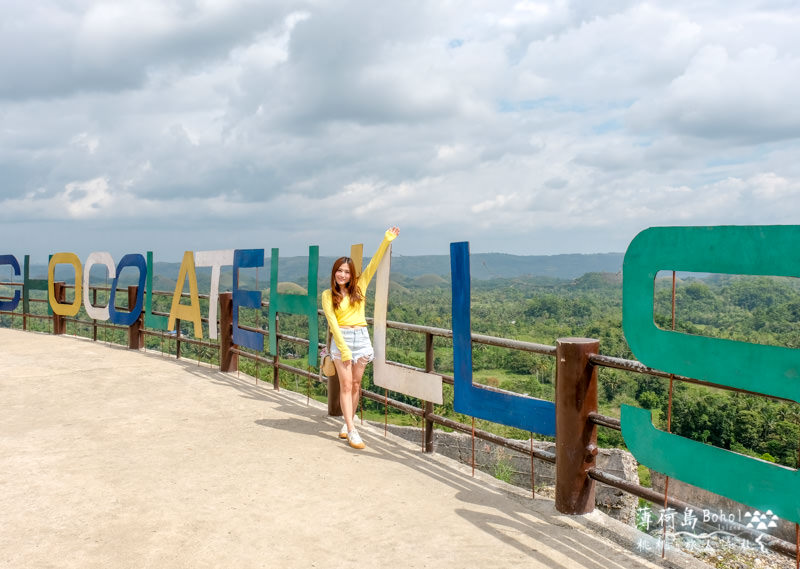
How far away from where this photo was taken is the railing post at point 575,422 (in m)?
3.38

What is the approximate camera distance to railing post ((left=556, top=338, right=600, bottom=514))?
3.38m

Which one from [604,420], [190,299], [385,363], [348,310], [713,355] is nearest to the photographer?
[713,355]

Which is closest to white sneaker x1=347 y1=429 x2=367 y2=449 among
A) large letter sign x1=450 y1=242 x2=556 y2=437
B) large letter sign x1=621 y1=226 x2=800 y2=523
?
large letter sign x1=450 y1=242 x2=556 y2=437

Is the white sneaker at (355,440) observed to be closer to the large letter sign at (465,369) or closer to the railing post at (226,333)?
the large letter sign at (465,369)

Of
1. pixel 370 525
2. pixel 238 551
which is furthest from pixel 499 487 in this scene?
pixel 238 551

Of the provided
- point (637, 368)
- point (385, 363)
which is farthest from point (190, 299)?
point (637, 368)

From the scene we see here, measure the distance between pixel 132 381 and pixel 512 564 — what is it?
591 centimetres

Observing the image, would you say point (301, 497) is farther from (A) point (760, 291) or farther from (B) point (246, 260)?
(A) point (760, 291)

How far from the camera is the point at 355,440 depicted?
4719 mm

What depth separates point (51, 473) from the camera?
4066 mm

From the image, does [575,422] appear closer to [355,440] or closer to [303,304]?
[355,440]

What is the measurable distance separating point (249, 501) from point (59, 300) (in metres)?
10.9

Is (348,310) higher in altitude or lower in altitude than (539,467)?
higher

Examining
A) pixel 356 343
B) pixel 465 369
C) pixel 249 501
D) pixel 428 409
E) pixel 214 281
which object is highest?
pixel 214 281
